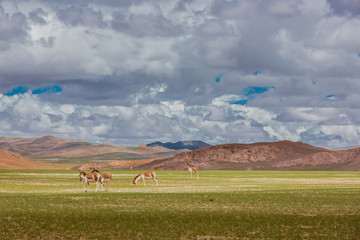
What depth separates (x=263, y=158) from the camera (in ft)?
608

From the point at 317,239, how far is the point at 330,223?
383 centimetres

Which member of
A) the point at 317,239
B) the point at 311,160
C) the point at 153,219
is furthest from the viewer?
the point at 311,160

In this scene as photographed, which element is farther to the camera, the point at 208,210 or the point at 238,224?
the point at 208,210

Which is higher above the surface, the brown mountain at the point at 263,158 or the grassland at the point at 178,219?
the brown mountain at the point at 263,158

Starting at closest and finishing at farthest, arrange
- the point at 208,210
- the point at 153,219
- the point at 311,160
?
the point at 153,219 → the point at 208,210 → the point at 311,160

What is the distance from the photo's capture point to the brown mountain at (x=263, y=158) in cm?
16700

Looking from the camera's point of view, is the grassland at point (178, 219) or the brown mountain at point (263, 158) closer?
the grassland at point (178, 219)

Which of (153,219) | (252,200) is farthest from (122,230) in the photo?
(252,200)

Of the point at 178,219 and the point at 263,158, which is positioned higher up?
the point at 263,158

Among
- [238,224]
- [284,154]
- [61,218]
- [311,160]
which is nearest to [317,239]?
[238,224]

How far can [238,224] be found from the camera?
69.1ft

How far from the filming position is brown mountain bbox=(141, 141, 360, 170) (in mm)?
167000

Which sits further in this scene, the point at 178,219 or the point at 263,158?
the point at 263,158

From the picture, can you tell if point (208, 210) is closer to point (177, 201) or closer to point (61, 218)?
point (177, 201)
